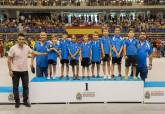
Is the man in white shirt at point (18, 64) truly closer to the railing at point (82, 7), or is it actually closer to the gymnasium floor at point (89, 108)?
the gymnasium floor at point (89, 108)

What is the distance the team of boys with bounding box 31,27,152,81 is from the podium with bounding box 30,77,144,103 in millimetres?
777

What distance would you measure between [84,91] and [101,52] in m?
1.70

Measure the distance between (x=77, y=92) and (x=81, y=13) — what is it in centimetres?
3656

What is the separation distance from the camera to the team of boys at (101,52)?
12719 millimetres

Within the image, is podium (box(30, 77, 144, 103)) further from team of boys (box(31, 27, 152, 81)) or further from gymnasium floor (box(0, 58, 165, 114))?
team of boys (box(31, 27, 152, 81))

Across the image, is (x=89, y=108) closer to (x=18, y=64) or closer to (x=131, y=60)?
(x=18, y=64)

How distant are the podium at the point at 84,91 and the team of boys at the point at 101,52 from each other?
2.55 feet

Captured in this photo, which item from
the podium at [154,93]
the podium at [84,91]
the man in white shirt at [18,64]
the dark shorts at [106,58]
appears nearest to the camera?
the man in white shirt at [18,64]

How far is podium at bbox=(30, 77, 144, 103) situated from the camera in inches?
462

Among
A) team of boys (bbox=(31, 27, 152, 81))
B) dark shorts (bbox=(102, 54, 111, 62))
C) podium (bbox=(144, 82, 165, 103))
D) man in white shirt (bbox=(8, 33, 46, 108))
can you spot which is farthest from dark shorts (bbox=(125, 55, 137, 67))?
man in white shirt (bbox=(8, 33, 46, 108))

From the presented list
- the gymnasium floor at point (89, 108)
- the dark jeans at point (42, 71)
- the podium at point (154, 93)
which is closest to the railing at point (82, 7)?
the dark jeans at point (42, 71)

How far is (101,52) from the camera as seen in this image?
42.9 feet

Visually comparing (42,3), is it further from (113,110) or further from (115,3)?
(113,110)

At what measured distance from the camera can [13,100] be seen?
11.9 meters
